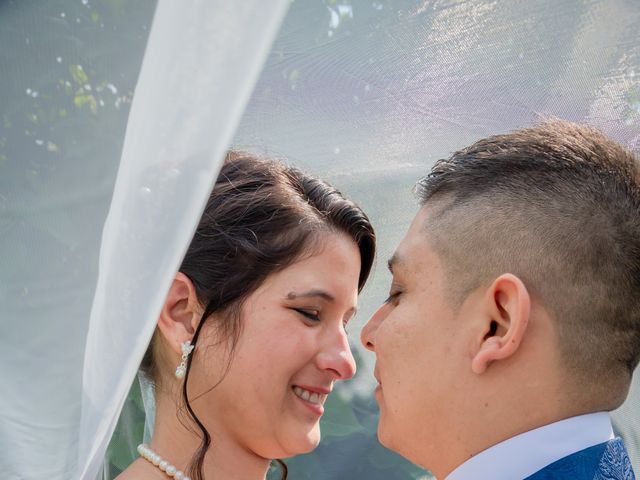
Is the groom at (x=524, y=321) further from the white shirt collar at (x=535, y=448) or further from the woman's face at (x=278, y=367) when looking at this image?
the woman's face at (x=278, y=367)

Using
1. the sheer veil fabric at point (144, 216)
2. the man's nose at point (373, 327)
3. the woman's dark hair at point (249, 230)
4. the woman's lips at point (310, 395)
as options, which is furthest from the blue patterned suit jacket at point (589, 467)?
the woman's dark hair at point (249, 230)

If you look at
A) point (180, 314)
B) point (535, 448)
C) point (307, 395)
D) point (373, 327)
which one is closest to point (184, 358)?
point (180, 314)

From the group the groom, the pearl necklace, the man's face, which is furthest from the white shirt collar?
the pearl necklace

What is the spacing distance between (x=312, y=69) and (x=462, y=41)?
0.46 metres

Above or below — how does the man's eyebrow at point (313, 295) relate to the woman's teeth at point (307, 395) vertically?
above

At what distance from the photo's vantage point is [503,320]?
6.15 ft

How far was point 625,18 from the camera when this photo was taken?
246cm

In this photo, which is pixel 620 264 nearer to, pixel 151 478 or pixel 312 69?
pixel 312 69

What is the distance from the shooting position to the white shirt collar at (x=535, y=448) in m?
1.76

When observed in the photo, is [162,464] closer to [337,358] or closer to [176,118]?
[337,358]

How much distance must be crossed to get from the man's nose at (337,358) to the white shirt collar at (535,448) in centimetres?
78

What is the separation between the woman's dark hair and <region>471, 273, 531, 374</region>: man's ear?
0.89 m

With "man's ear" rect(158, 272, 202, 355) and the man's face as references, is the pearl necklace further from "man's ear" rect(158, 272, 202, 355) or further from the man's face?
the man's face

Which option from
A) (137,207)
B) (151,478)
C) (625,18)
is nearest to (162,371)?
(151,478)
